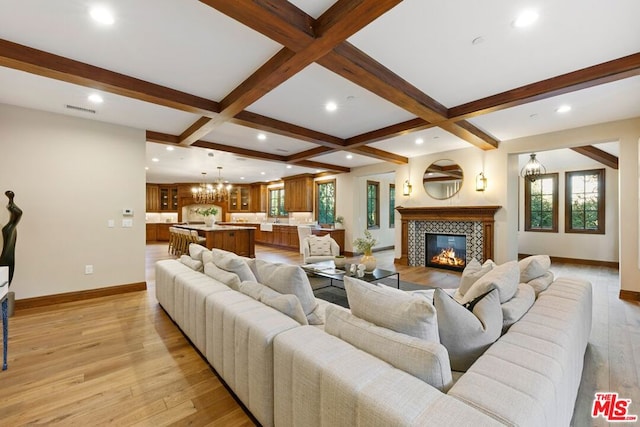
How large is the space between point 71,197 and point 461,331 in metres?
5.05

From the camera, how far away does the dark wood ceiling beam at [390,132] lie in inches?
161

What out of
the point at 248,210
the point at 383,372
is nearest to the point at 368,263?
the point at 383,372

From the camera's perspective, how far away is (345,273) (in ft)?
13.1

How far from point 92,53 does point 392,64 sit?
2.71 m

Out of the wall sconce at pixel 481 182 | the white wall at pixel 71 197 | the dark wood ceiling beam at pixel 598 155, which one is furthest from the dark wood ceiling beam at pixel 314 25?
the dark wood ceiling beam at pixel 598 155

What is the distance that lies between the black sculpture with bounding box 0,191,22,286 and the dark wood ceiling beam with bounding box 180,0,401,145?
309cm

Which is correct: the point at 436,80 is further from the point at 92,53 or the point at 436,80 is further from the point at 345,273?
the point at 92,53

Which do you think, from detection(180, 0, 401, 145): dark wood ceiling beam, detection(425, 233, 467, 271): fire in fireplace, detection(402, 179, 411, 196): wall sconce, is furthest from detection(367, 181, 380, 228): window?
detection(180, 0, 401, 145): dark wood ceiling beam

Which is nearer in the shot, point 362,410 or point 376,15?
point 362,410

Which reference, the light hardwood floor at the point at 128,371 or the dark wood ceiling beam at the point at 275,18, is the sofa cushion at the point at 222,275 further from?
the dark wood ceiling beam at the point at 275,18

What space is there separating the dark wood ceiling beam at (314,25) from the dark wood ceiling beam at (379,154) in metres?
2.93

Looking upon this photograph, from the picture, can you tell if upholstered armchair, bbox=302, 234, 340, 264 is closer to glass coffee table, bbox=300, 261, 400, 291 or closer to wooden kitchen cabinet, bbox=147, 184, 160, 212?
glass coffee table, bbox=300, 261, 400, 291

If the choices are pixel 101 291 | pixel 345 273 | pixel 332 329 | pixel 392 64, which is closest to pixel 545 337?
pixel 332 329

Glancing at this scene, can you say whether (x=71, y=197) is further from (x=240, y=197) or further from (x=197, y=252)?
(x=240, y=197)
